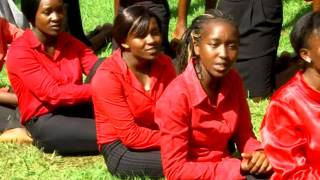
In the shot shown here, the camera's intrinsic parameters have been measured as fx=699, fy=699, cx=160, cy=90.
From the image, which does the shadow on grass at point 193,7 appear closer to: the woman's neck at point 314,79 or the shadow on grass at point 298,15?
the shadow on grass at point 298,15

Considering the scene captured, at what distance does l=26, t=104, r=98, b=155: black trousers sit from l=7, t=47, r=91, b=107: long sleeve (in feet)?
0.33

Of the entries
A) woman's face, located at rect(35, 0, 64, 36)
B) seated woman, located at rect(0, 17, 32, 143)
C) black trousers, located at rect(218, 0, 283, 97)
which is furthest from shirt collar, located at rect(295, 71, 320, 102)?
black trousers, located at rect(218, 0, 283, 97)

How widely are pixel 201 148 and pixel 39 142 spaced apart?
1378 millimetres

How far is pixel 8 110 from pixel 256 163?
2238mm

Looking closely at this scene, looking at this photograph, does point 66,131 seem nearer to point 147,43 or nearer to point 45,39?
point 45,39

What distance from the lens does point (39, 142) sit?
14.0 feet

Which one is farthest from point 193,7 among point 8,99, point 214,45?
point 214,45

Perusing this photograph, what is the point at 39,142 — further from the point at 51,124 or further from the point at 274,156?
the point at 274,156

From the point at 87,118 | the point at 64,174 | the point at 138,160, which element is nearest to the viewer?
the point at 138,160

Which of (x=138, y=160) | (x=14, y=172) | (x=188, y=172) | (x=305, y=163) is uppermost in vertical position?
(x=305, y=163)

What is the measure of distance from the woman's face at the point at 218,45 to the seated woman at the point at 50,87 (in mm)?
1219

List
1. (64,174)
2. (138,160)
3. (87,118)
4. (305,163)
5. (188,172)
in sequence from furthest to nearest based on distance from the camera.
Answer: (87,118) → (64,174) → (138,160) → (188,172) → (305,163)

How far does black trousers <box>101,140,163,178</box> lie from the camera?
145 inches

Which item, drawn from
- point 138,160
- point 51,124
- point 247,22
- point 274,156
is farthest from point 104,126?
point 247,22
